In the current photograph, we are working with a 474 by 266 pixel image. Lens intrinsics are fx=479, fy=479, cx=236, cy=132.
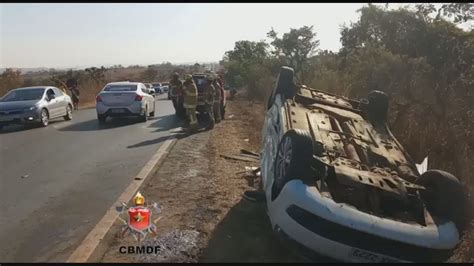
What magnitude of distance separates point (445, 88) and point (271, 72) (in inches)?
829

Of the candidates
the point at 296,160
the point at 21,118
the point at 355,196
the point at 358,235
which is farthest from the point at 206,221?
the point at 21,118

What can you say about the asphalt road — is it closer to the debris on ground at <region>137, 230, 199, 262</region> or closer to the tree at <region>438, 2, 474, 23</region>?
the debris on ground at <region>137, 230, 199, 262</region>

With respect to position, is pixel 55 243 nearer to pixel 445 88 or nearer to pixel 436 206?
pixel 436 206

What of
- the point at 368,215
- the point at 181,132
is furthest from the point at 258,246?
the point at 181,132

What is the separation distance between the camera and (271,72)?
32.2 meters

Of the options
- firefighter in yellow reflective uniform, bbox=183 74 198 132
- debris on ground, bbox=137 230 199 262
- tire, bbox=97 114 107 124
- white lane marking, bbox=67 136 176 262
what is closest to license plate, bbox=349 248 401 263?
debris on ground, bbox=137 230 199 262

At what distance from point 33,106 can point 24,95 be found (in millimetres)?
1284

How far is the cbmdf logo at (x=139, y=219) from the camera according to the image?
539 cm

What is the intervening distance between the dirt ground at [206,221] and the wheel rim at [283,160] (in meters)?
0.65

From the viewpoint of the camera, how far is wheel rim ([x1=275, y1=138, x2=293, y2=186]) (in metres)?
4.88

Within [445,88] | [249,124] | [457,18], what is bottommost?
[249,124]

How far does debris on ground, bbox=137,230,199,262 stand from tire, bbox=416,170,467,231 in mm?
2473

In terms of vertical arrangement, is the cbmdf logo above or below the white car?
below

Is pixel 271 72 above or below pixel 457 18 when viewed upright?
below
